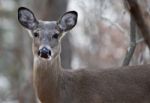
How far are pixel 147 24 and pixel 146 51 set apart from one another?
2960 mm

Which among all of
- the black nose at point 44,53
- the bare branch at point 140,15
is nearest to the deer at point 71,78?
the black nose at point 44,53

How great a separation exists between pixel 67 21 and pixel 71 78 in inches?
32.2

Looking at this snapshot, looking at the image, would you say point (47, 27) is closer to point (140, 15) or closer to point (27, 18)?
point (27, 18)

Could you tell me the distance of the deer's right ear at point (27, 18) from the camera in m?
13.4

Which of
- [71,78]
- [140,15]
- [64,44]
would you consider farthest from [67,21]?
[64,44]

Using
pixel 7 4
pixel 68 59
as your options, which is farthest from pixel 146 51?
pixel 7 4

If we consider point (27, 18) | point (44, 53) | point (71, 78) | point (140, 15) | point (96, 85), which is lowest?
point (96, 85)

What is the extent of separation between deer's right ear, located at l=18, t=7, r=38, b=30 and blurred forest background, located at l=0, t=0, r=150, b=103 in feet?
5.89

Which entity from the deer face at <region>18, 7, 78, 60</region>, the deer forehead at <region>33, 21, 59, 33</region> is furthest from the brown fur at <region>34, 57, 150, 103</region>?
the deer forehead at <region>33, 21, 59, 33</region>

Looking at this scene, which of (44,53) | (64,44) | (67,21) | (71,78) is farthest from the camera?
(64,44)

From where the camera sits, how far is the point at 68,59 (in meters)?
18.6

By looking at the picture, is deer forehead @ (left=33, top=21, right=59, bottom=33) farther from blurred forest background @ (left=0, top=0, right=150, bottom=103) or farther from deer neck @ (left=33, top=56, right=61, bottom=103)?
blurred forest background @ (left=0, top=0, right=150, bottom=103)

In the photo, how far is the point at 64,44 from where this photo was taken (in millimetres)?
18938

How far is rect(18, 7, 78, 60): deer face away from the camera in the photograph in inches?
Answer: 502
